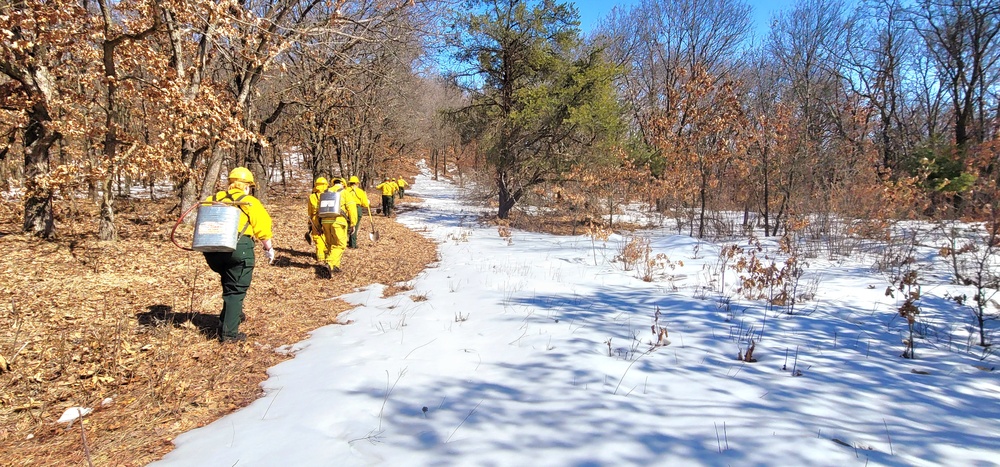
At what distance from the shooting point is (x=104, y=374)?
359 centimetres

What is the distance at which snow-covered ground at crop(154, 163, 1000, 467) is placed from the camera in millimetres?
2344

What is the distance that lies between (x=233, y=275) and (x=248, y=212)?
63 cm

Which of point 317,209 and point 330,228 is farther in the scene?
point 317,209

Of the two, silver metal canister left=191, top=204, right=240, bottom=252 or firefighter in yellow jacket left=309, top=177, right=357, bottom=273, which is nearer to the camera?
silver metal canister left=191, top=204, right=240, bottom=252

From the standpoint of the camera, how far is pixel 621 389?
3100 millimetres

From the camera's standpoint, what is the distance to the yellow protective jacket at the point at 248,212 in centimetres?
434

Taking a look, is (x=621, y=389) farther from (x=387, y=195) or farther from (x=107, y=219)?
(x=387, y=195)

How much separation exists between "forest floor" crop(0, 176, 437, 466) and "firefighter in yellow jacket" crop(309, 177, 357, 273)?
322 mm

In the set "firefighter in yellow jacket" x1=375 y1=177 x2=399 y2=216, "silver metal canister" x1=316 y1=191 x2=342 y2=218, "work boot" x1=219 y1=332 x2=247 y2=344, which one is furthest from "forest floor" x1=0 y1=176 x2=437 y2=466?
"firefighter in yellow jacket" x1=375 y1=177 x2=399 y2=216

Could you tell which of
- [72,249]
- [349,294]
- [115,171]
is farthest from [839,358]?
[72,249]

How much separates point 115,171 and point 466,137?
1141cm

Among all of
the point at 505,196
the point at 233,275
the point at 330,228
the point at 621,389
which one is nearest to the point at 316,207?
the point at 330,228

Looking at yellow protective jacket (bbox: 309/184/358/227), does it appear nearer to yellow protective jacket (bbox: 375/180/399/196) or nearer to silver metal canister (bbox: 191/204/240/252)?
silver metal canister (bbox: 191/204/240/252)

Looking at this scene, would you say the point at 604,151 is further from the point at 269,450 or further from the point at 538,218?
the point at 269,450
